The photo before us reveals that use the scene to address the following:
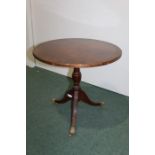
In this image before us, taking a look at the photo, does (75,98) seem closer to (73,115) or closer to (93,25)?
(73,115)

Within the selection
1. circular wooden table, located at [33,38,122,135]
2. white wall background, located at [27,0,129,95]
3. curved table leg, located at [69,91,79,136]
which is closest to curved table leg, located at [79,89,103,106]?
circular wooden table, located at [33,38,122,135]

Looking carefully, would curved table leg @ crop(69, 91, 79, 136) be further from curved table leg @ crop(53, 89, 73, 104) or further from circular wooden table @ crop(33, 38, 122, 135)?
curved table leg @ crop(53, 89, 73, 104)

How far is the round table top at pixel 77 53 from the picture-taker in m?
1.70

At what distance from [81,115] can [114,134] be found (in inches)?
15.0

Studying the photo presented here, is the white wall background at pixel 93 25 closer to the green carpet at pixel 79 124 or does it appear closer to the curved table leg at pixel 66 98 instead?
the green carpet at pixel 79 124

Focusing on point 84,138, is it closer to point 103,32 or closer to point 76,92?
point 76,92

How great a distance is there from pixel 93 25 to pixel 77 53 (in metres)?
0.74

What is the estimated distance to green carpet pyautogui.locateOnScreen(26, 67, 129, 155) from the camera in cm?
177

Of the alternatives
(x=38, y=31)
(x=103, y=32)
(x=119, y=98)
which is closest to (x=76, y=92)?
(x=119, y=98)

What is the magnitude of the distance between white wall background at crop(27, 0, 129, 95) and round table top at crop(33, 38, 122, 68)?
12.7 inches
